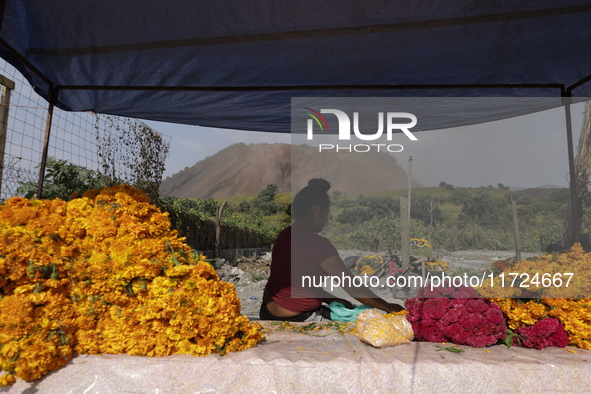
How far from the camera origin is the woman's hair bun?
2934mm

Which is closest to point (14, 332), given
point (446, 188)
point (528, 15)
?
point (528, 15)

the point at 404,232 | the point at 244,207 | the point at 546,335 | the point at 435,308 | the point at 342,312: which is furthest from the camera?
the point at 244,207

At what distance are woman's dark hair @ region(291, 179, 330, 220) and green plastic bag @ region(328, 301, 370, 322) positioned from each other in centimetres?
67

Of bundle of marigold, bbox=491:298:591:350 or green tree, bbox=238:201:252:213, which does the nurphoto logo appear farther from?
green tree, bbox=238:201:252:213

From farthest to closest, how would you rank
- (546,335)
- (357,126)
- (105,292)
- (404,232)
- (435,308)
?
(404,232)
(357,126)
(435,308)
(546,335)
(105,292)

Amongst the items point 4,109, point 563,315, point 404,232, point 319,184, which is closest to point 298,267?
point 319,184

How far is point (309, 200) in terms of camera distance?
2.89 metres

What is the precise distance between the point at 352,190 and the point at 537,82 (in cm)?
172

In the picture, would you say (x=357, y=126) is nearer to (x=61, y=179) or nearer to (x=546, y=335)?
(x=546, y=335)

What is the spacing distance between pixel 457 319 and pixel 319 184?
1346 millimetres

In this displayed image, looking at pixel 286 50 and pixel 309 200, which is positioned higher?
pixel 286 50

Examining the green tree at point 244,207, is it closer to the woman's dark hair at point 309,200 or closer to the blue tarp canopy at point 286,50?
the blue tarp canopy at point 286,50

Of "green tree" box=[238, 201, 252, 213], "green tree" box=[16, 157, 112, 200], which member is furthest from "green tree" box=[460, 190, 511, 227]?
"green tree" box=[238, 201, 252, 213]

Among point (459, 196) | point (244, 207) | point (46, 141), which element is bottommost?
point (46, 141)
